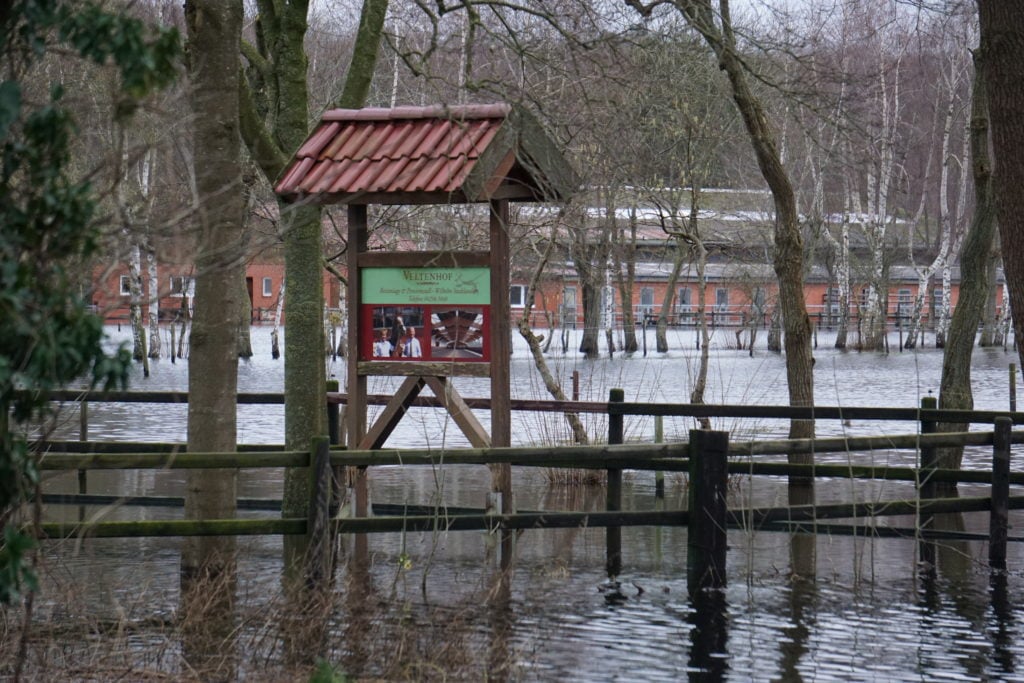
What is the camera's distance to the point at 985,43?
7.39 metres

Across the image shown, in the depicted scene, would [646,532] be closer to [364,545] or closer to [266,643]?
[364,545]

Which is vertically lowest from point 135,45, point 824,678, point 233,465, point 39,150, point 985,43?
point 824,678

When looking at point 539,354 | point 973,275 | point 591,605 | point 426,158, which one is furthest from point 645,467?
point 973,275

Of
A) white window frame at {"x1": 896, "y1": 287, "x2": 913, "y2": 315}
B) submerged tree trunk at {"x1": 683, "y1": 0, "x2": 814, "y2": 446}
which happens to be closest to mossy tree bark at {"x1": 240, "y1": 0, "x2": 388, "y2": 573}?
submerged tree trunk at {"x1": 683, "y1": 0, "x2": 814, "y2": 446}

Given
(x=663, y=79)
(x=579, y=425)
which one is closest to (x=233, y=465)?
(x=579, y=425)

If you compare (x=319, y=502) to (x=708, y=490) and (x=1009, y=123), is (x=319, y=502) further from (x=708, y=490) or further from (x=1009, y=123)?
(x=1009, y=123)

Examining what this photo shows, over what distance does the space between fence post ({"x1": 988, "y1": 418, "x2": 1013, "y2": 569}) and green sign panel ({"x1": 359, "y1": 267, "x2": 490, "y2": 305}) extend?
12.3 feet

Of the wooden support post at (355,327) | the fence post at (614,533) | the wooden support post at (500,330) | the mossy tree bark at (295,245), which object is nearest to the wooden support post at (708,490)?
the fence post at (614,533)

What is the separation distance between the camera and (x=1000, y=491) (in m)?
9.24

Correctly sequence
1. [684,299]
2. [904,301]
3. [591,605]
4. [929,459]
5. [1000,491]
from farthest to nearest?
[684,299] < [904,301] < [929,459] < [1000,491] < [591,605]

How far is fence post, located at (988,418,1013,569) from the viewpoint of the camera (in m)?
9.11

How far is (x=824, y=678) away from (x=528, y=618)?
Answer: 1.93 m

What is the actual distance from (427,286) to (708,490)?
8.36 feet

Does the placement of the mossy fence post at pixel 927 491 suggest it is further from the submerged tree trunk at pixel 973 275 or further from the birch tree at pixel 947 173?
the birch tree at pixel 947 173
